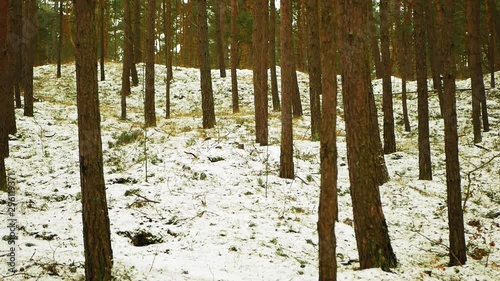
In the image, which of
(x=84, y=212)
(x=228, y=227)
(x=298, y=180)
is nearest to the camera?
(x=84, y=212)

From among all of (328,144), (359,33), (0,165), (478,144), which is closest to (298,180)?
(359,33)

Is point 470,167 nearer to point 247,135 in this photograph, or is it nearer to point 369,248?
point 247,135

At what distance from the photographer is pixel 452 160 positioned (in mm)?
6949

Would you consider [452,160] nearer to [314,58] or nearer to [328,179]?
[328,179]

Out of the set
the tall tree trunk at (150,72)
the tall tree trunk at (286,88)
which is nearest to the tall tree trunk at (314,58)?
the tall tree trunk at (286,88)

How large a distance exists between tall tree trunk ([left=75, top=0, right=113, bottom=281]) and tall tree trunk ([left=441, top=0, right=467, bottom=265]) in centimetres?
573

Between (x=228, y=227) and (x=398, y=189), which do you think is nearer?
(x=228, y=227)

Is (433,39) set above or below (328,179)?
above

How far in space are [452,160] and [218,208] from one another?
4.82 meters

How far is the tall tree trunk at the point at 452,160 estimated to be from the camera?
689 centimetres

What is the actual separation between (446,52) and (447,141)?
157 cm

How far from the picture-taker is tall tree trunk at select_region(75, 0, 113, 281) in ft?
17.0

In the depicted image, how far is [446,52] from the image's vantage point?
6930mm

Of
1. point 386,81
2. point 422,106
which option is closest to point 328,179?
point 422,106
